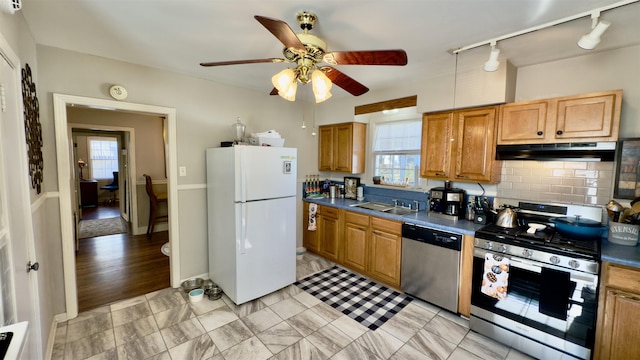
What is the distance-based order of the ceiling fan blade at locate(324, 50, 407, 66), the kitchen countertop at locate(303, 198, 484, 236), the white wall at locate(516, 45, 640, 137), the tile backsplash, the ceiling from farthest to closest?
the kitchen countertop at locate(303, 198, 484, 236) → the tile backsplash → the white wall at locate(516, 45, 640, 137) → the ceiling → the ceiling fan blade at locate(324, 50, 407, 66)

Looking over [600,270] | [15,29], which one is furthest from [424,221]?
[15,29]

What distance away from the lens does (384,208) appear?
3443 millimetres

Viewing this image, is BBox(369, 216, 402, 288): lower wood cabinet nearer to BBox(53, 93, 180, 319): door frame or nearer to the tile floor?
the tile floor

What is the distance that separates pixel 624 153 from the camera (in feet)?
6.63

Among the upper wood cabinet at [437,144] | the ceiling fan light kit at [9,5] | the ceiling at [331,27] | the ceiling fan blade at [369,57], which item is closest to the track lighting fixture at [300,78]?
the ceiling fan blade at [369,57]

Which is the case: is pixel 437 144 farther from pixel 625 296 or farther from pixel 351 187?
pixel 625 296

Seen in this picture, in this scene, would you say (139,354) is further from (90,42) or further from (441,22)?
(441,22)

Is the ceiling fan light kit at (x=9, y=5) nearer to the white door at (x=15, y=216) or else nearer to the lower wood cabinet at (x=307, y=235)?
the white door at (x=15, y=216)

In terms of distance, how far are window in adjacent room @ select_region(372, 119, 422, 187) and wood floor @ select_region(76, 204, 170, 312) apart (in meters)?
3.09

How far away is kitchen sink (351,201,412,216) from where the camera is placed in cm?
326

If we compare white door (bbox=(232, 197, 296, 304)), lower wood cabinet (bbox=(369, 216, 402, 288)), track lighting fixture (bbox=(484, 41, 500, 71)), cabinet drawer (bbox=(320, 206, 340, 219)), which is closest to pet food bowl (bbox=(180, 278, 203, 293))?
white door (bbox=(232, 197, 296, 304))

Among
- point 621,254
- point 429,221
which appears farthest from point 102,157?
point 621,254

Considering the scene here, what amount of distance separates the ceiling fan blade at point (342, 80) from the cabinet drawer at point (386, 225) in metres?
1.50

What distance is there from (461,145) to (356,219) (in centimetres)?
141
